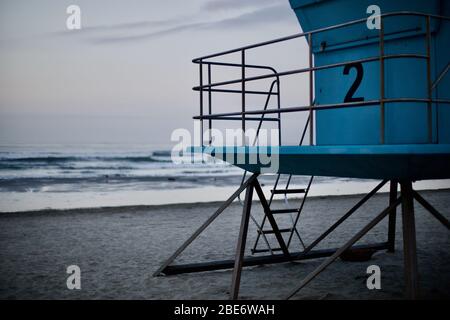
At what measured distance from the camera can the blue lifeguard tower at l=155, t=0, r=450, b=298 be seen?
187 inches

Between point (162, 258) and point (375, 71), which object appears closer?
point (375, 71)

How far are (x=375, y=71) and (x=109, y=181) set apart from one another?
23185 millimetres

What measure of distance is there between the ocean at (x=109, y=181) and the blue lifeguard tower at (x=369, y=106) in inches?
478

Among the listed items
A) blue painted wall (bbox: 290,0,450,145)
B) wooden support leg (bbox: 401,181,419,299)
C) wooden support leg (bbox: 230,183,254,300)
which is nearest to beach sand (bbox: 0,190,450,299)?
wooden support leg (bbox: 230,183,254,300)

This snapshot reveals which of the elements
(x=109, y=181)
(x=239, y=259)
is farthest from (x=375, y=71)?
(x=109, y=181)

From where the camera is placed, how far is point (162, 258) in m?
8.37

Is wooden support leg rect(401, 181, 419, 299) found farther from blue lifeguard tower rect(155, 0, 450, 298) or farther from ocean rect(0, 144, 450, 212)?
ocean rect(0, 144, 450, 212)

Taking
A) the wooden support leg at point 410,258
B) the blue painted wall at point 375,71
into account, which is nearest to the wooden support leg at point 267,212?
the blue painted wall at point 375,71

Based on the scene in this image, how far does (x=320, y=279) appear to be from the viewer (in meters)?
6.89

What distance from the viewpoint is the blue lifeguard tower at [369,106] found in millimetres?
4750

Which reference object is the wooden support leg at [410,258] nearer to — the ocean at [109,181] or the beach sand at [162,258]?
the beach sand at [162,258]

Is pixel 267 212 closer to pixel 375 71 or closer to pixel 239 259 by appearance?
pixel 239 259
